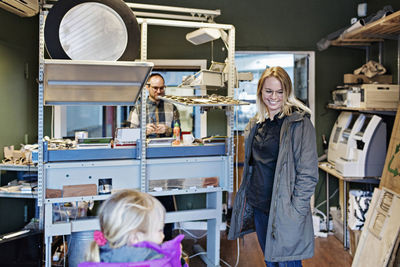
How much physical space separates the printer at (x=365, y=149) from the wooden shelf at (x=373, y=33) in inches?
31.1

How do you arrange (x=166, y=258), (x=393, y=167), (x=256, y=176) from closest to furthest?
(x=166, y=258)
(x=256, y=176)
(x=393, y=167)

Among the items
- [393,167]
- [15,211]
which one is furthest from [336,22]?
[15,211]

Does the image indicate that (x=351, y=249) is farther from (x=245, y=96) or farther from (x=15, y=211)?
(x=15, y=211)

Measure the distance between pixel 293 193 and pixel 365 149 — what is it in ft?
6.11

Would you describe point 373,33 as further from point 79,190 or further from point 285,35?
point 79,190

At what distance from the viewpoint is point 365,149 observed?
12.3 ft

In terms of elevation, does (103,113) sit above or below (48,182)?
above

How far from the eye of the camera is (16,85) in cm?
373

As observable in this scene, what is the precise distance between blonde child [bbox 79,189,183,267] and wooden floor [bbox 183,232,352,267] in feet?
6.87

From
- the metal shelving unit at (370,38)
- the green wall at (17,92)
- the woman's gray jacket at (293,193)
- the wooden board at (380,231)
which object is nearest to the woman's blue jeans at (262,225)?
the woman's gray jacket at (293,193)

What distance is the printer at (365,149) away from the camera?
3727mm

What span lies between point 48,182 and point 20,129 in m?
1.49

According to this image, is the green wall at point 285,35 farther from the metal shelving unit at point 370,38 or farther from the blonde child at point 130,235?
the blonde child at point 130,235

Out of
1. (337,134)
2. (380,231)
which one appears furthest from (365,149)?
(380,231)
